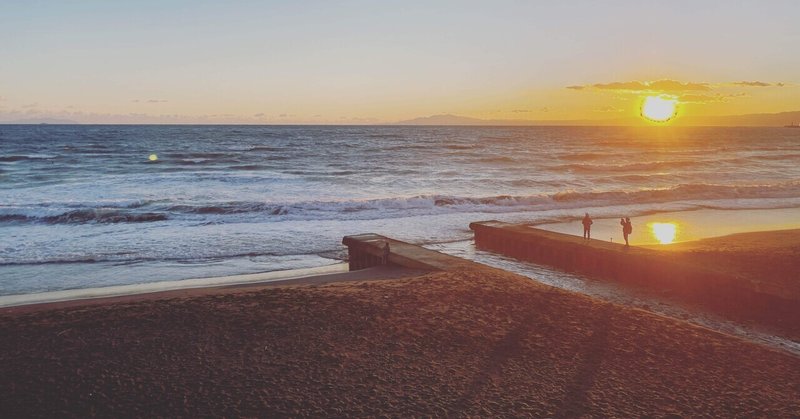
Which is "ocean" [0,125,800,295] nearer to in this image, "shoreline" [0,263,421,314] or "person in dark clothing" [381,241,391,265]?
"shoreline" [0,263,421,314]

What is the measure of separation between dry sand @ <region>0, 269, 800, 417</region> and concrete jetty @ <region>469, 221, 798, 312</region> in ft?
9.14

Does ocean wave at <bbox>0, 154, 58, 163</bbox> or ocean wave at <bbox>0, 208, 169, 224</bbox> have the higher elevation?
ocean wave at <bbox>0, 154, 58, 163</bbox>

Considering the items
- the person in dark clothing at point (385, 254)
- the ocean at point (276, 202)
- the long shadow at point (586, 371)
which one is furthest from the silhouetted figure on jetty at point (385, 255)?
the long shadow at point (586, 371)

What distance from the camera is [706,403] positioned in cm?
650

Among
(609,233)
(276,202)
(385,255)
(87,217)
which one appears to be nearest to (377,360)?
(385,255)

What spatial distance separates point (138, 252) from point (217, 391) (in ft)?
39.9

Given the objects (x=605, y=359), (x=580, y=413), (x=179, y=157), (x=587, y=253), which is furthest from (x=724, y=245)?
(x=179, y=157)

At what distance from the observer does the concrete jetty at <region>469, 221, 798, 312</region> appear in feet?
37.0

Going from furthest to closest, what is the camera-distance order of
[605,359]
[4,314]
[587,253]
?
[587,253] < [4,314] < [605,359]

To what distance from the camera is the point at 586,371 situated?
7.20 metres

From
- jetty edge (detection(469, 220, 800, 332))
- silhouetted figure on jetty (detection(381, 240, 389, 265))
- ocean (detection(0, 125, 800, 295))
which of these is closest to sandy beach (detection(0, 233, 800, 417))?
jetty edge (detection(469, 220, 800, 332))

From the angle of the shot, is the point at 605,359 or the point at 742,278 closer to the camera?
the point at 605,359

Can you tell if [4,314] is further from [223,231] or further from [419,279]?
[223,231]

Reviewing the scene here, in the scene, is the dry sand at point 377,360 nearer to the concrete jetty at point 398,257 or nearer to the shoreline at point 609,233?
the shoreline at point 609,233
